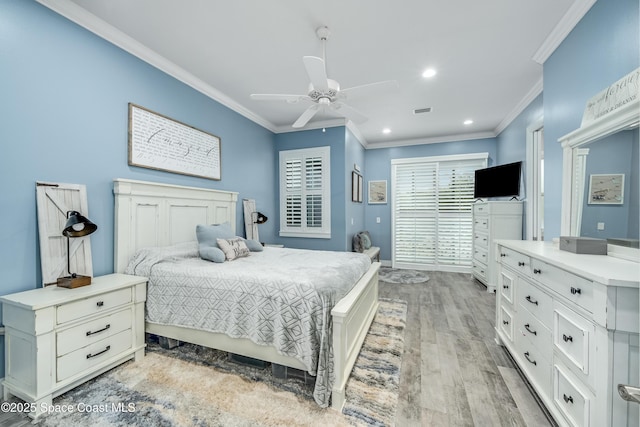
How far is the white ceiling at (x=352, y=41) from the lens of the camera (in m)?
1.98

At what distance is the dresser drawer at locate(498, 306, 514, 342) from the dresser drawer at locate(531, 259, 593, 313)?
2.03 ft

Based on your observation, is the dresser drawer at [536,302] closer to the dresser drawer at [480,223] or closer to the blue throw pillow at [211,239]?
the blue throw pillow at [211,239]

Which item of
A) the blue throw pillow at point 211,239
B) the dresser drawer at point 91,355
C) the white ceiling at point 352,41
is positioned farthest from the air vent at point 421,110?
the dresser drawer at point 91,355

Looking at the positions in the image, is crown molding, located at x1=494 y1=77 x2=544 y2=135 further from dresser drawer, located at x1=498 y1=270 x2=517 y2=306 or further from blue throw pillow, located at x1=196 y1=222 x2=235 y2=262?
blue throw pillow, located at x1=196 y1=222 x2=235 y2=262

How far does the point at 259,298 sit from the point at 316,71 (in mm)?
1712

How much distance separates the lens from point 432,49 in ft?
8.14

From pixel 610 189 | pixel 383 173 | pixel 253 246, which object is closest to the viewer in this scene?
pixel 610 189

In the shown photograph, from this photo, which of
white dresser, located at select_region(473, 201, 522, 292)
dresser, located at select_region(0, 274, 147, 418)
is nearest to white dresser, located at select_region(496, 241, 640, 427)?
white dresser, located at select_region(473, 201, 522, 292)

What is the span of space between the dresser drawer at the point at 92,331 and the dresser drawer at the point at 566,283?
2.87 meters

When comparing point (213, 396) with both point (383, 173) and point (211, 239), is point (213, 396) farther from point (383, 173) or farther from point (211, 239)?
point (383, 173)

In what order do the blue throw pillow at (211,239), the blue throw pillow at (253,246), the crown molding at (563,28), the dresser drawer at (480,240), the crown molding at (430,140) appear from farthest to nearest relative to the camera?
the crown molding at (430,140)
the dresser drawer at (480,240)
the blue throw pillow at (253,246)
the blue throw pillow at (211,239)
the crown molding at (563,28)

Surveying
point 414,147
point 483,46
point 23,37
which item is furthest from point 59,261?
point 414,147

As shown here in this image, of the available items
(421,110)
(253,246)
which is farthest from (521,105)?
(253,246)

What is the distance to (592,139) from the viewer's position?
173 cm
